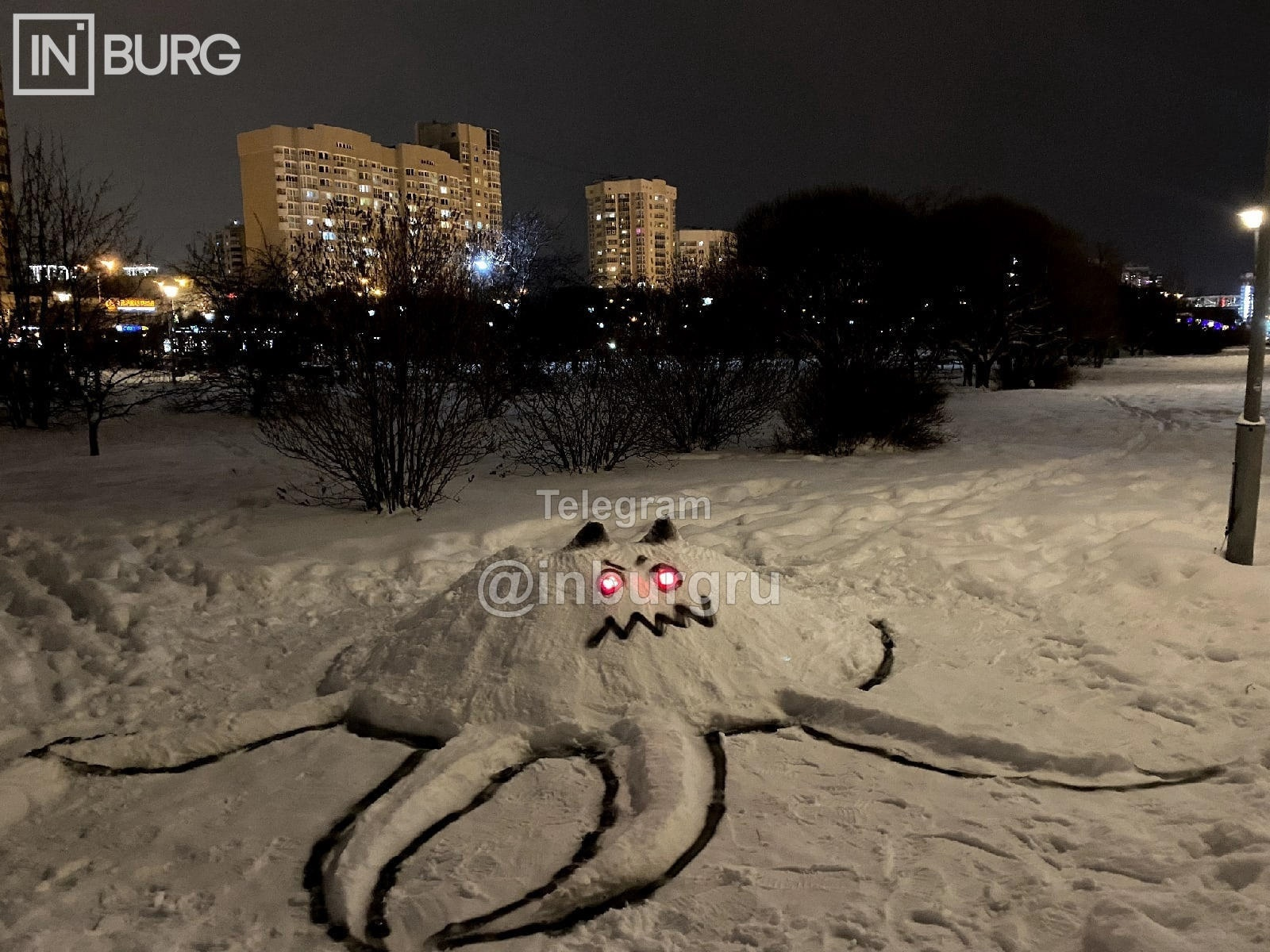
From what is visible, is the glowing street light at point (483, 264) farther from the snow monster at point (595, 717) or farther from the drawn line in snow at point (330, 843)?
the drawn line in snow at point (330, 843)

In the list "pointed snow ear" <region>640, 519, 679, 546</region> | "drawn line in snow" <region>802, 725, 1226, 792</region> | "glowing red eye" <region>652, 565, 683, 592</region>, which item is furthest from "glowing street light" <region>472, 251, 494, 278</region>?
"drawn line in snow" <region>802, 725, 1226, 792</region>

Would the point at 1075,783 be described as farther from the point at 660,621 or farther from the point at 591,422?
the point at 591,422

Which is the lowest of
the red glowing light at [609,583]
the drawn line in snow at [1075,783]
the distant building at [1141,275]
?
the drawn line in snow at [1075,783]

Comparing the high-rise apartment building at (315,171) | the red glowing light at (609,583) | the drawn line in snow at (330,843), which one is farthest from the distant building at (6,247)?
the high-rise apartment building at (315,171)

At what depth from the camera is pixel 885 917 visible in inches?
106

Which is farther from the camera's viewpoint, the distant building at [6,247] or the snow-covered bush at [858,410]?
the distant building at [6,247]

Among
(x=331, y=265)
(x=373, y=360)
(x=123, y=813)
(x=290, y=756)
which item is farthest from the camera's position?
(x=331, y=265)

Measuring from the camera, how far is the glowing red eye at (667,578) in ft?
14.8

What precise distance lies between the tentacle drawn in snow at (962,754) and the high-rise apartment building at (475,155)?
59.1 meters

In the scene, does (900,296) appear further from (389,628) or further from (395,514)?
(389,628)

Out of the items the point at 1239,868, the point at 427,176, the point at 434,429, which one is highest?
the point at 427,176

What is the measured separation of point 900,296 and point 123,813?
29.1 m

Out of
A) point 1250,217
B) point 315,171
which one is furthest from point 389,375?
point 315,171

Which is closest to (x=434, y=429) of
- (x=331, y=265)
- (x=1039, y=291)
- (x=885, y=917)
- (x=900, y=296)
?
(x=331, y=265)
